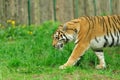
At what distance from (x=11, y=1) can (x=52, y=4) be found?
1.07m

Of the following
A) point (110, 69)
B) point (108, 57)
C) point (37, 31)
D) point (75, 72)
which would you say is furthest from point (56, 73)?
point (37, 31)

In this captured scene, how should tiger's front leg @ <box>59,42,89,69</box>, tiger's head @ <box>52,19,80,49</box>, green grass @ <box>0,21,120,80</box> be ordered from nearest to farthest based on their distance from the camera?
green grass @ <box>0,21,120,80</box> < tiger's front leg @ <box>59,42,89,69</box> < tiger's head @ <box>52,19,80,49</box>

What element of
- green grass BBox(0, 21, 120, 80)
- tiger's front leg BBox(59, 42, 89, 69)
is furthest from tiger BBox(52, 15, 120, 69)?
green grass BBox(0, 21, 120, 80)

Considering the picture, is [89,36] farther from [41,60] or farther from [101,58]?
[41,60]

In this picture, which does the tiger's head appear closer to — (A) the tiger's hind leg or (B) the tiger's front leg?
(B) the tiger's front leg

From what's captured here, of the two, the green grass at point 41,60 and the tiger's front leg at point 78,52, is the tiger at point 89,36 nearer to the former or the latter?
the tiger's front leg at point 78,52

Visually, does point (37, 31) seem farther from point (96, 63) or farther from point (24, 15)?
point (96, 63)

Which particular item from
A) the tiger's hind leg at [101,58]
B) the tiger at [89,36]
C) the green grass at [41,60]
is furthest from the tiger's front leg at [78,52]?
the tiger's hind leg at [101,58]

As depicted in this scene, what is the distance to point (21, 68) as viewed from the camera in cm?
739

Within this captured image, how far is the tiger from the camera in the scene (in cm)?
772

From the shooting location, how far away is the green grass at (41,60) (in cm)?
687

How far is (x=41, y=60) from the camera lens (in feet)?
26.1

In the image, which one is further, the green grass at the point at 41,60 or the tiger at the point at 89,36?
the tiger at the point at 89,36

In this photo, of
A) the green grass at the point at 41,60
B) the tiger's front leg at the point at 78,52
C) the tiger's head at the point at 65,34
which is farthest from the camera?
the tiger's head at the point at 65,34
